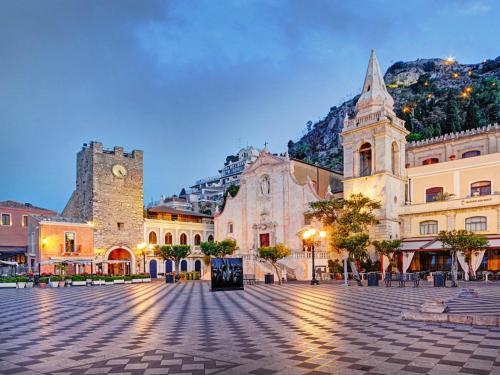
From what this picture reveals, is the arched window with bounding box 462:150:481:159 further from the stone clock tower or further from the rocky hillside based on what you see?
the stone clock tower

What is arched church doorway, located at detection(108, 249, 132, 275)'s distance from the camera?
49.2 metres

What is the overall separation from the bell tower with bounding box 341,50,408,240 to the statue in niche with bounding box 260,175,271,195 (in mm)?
9604

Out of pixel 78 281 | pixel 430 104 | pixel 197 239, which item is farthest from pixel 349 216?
pixel 430 104

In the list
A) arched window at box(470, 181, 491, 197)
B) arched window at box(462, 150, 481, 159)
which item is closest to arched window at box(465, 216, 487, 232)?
arched window at box(470, 181, 491, 197)

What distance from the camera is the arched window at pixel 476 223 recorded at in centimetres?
3459

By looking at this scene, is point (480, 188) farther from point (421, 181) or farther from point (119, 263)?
point (119, 263)

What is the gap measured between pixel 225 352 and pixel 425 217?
3362cm

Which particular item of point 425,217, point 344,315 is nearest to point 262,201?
point 425,217

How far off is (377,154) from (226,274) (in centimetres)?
2058

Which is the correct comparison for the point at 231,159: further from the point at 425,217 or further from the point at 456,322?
the point at 456,322

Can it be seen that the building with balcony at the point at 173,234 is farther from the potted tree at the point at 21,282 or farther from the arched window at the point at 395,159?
the arched window at the point at 395,159

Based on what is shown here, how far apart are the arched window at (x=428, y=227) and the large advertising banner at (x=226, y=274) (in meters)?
19.5

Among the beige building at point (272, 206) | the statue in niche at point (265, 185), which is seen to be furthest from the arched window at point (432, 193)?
the statue in niche at point (265, 185)

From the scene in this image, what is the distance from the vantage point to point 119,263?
164 ft
